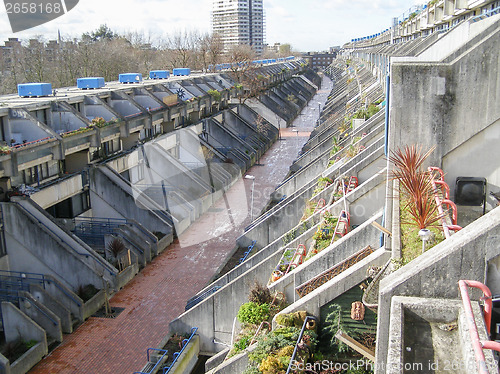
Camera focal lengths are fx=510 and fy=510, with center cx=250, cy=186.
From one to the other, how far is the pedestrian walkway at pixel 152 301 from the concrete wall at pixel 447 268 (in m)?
9.89

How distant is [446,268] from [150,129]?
28087 millimetres

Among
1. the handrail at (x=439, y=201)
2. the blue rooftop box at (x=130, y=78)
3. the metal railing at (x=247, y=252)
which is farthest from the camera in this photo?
the blue rooftop box at (x=130, y=78)

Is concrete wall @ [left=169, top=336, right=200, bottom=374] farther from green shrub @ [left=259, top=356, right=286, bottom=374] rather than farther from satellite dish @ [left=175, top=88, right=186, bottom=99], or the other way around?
satellite dish @ [left=175, top=88, right=186, bottom=99]

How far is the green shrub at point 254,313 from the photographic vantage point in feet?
A: 41.1

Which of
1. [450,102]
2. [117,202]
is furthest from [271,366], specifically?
[117,202]

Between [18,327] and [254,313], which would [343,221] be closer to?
[254,313]

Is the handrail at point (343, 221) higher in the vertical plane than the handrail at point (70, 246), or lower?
higher

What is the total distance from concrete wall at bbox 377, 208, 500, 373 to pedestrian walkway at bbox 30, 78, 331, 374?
9.89m

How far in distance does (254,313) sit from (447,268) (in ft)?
23.3

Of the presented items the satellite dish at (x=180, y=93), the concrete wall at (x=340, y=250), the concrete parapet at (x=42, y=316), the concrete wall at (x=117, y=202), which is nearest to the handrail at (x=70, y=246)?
the concrete parapet at (x=42, y=316)

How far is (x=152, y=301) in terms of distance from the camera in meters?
18.4

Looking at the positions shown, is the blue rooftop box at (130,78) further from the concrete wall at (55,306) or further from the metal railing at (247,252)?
the concrete wall at (55,306)

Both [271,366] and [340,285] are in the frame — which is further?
[340,285]

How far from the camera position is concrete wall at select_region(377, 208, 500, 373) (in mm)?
5996
